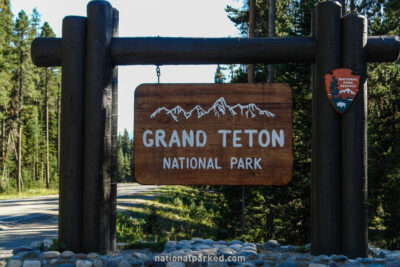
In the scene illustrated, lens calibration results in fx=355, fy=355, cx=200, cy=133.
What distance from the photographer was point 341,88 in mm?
4770

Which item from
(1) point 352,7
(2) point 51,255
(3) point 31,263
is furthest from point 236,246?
(1) point 352,7

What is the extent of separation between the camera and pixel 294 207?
1164 centimetres

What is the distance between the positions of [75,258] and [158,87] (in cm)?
257

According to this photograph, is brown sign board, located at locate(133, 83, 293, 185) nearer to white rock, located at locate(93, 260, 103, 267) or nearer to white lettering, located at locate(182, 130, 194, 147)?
white lettering, located at locate(182, 130, 194, 147)

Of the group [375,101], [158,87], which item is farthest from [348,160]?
[375,101]

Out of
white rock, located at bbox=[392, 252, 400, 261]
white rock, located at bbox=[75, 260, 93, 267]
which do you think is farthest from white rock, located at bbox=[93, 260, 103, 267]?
white rock, located at bbox=[392, 252, 400, 261]

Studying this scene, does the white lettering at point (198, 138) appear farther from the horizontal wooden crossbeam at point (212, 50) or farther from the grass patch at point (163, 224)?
the grass patch at point (163, 224)

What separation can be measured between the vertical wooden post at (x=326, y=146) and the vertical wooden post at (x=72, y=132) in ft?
10.6

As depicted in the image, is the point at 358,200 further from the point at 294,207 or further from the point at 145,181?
the point at 294,207

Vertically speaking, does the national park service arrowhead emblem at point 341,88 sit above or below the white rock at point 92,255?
above

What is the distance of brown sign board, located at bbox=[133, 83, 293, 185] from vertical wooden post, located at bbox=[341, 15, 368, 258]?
762 millimetres

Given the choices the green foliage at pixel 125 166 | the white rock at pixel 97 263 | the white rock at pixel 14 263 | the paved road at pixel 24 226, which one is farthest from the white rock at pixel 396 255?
the green foliage at pixel 125 166

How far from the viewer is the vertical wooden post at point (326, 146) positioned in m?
4.73

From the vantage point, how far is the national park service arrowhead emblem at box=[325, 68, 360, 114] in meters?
4.76
